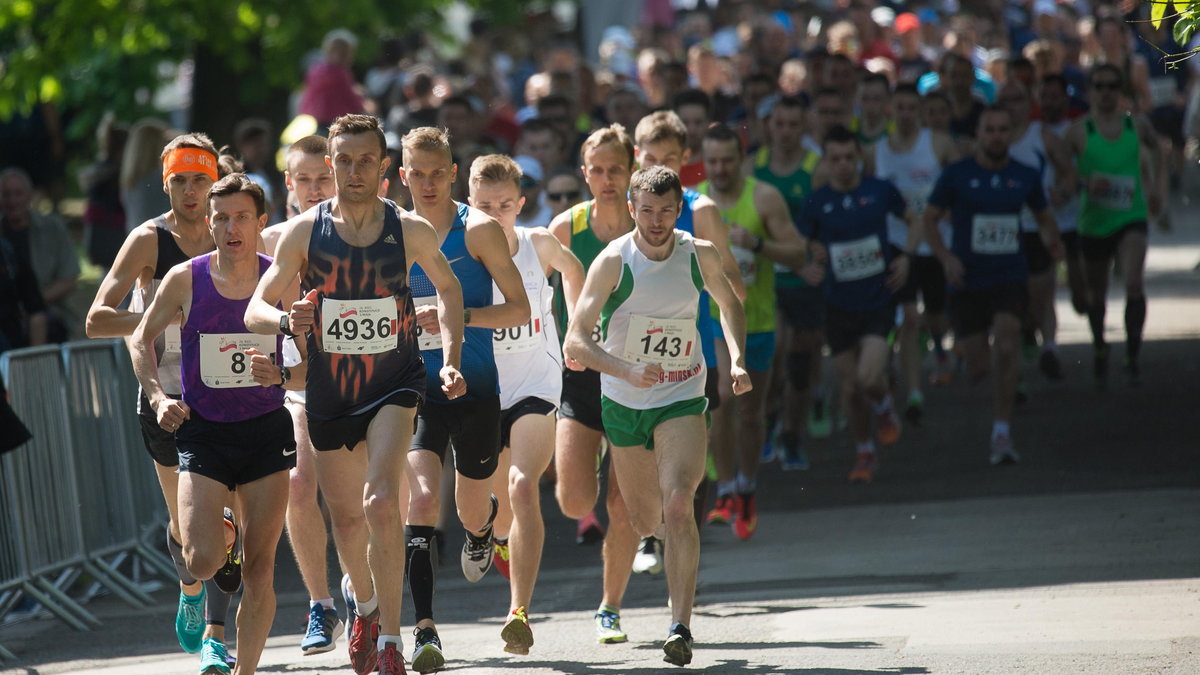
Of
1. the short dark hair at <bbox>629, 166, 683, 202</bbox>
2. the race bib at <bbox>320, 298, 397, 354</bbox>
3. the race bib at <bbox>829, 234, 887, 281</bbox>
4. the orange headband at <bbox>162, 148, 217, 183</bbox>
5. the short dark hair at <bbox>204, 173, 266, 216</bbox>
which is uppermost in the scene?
the orange headband at <bbox>162, 148, 217, 183</bbox>

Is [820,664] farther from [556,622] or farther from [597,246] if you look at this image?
[597,246]

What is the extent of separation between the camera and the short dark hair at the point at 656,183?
7.62 meters

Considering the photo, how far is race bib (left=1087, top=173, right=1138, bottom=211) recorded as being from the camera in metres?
13.9

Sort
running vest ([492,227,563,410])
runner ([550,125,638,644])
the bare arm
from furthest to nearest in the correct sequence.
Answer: the bare arm
running vest ([492,227,563,410])
runner ([550,125,638,644])

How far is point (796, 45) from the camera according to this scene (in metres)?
23.2

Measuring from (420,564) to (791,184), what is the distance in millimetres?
5368

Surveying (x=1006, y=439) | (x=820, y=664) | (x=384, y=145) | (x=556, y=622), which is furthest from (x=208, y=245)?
(x=1006, y=439)

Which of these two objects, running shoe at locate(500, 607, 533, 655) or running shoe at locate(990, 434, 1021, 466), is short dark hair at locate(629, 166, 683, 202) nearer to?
running shoe at locate(500, 607, 533, 655)

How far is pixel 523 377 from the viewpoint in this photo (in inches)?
324

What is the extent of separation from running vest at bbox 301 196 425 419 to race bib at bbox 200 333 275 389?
240mm

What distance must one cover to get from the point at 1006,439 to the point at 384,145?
19.7 ft

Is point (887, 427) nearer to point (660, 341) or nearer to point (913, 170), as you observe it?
point (913, 170)

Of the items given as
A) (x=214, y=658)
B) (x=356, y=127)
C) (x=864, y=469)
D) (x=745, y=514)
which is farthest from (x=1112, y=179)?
(x=214, y=658)

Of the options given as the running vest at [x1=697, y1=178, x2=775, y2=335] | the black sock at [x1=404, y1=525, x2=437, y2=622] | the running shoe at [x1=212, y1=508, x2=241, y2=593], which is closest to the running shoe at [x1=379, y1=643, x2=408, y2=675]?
the black sock at [x1=404, y1=525, x2=437, y2=622]
